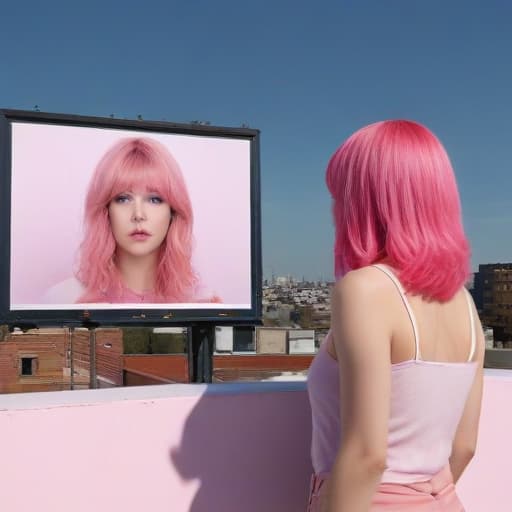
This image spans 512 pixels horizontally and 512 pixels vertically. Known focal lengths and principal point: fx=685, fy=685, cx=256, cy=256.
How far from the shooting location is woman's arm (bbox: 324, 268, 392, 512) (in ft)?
3.56

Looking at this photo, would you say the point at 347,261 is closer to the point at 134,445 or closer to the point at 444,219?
the point at 444,219

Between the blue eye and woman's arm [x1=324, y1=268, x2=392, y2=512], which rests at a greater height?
the blue eye

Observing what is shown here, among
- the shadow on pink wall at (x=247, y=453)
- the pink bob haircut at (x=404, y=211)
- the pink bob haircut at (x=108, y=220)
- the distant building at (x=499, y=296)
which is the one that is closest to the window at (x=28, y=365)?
the pink bob haircut at (x=108, y=220)

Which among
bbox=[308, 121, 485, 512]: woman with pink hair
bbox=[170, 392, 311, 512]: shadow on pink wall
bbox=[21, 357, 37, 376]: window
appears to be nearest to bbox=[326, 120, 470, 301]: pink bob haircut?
bbox=[308, 121, 485, 512]: woman with pink hair

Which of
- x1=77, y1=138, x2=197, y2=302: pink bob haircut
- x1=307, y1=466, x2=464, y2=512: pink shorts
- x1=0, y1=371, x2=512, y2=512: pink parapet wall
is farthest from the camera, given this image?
x1=77, y1=138, x2=197, y2=302: pink bob haircut

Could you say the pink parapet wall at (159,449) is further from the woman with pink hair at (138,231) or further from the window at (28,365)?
the window at (28,365)

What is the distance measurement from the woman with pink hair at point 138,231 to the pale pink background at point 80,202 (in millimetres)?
45

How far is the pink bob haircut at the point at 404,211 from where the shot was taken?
1181 mm

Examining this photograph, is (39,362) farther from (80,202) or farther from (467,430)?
(467,430)

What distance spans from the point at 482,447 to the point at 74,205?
1874 millimetres

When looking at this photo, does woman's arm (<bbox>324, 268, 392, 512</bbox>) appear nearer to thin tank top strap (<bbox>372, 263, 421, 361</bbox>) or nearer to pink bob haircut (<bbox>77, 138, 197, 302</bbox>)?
thin tank top strap (<bbox>372, 263, 421, 361</bbox>)

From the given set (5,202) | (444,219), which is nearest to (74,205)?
(5,202)

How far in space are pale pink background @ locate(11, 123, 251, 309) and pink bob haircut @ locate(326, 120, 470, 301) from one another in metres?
1.90

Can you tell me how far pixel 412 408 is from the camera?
1.19m
